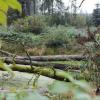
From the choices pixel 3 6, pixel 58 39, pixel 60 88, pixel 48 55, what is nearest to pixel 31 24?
pixel 58 39

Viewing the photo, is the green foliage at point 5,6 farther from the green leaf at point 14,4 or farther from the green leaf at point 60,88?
the green leaf at point 60,88

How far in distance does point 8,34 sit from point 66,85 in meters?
16.4

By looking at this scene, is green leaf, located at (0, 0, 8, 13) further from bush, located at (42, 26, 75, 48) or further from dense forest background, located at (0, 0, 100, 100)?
bush, located at (42, 26, 75, 48)

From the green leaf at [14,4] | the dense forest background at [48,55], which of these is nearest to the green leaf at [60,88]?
the dense forest background at [48,55]

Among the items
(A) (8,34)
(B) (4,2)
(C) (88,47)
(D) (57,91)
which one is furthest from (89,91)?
(A) (8,34)

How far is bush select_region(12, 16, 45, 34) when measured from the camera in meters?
18.6

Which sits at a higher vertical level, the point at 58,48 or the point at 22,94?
the point at 22,94

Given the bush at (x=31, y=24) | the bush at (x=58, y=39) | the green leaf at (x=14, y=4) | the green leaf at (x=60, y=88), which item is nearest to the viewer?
the green leaf at (x=60, y=88)

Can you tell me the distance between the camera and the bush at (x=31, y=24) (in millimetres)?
18625

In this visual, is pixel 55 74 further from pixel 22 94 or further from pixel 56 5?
pixel 56 5

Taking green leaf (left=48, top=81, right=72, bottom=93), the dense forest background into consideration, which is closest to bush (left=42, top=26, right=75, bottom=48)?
the dense forest background

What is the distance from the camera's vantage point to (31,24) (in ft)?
63.4

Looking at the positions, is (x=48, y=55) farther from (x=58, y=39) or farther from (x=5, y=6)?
(x=5, y=6)

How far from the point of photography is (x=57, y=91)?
62cm
